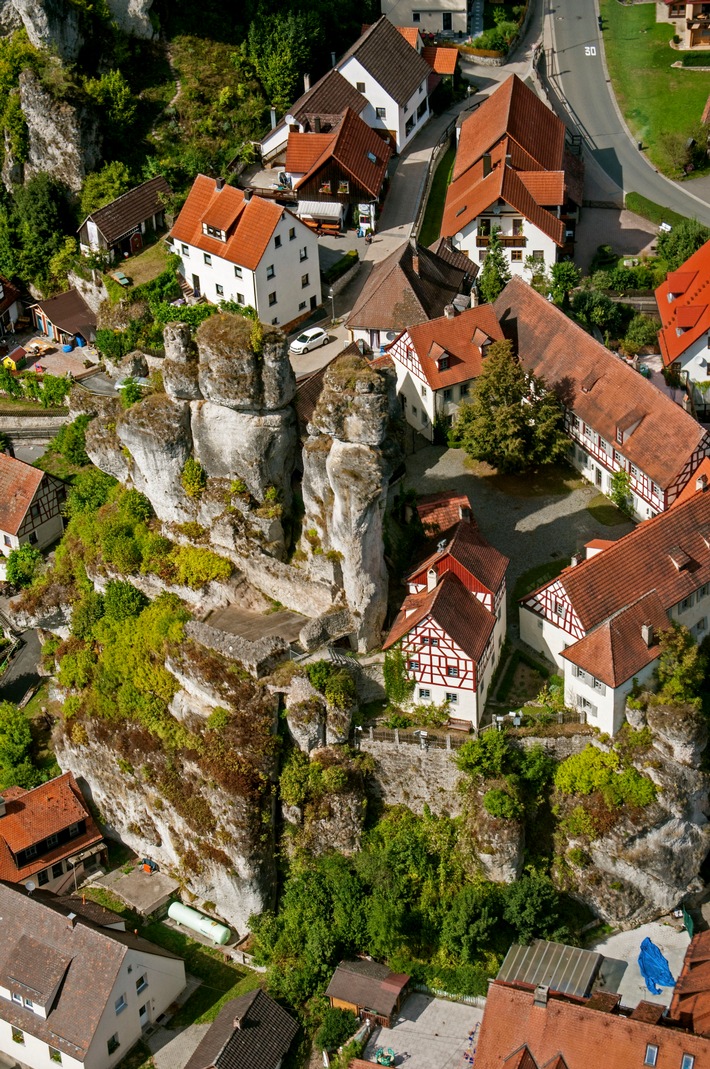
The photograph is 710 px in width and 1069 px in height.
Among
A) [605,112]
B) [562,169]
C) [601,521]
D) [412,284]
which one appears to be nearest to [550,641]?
Result: [601,521]

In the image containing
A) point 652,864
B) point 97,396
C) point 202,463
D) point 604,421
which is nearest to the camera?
point 652,864

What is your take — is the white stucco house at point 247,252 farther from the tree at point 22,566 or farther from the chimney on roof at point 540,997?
the chimney on roof at point 540,997

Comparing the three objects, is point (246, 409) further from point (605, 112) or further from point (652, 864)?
point (605, 112)

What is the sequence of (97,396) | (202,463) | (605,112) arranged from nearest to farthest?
1. (202,463)
2. (97,396)
3. (605,112)

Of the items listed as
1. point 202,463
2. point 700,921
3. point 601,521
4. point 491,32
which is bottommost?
point 700,921

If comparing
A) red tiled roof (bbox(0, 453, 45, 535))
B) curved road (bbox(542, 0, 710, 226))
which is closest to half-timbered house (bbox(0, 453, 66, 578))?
red tiled roof (bbox(0, 453, 45, 535))

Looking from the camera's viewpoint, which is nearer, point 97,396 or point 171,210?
point 97,396
